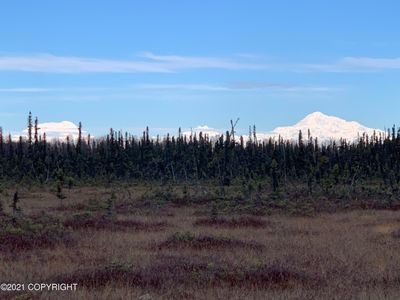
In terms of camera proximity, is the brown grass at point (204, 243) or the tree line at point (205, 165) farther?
the tree line at point (205, 165)

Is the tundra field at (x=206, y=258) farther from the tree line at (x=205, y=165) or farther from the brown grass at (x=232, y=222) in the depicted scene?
the tree line at (x=205, y=165)

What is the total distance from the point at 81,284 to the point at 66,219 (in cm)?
1283

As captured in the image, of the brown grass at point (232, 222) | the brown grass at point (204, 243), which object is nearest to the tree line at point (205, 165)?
the brown grass at point (232, 222)

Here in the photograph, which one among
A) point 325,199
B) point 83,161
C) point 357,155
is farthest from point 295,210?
point 83,161

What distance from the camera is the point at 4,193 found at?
1704 inches

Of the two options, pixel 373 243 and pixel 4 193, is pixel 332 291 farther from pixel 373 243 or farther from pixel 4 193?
pixel 4 193

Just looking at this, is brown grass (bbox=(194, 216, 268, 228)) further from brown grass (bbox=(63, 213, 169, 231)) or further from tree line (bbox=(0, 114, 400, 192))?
tree line (bbox=(0, 114, 400, 192))

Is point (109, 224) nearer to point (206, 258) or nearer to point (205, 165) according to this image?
point (206, 258)

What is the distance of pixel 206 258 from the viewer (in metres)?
13.5

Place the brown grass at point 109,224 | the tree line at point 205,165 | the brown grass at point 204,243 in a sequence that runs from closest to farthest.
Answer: the brown grass at point 204,243 → the brown grass at point 109,224 → the tree line at point 205,165

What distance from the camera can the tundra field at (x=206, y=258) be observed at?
9.98 meters

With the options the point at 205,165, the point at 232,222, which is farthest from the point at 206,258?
the point at 205,165

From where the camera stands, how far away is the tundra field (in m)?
9.98

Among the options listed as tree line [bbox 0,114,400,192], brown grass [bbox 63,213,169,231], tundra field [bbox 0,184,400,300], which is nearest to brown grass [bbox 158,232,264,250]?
tundra field [bbox 0,184,400,300]
